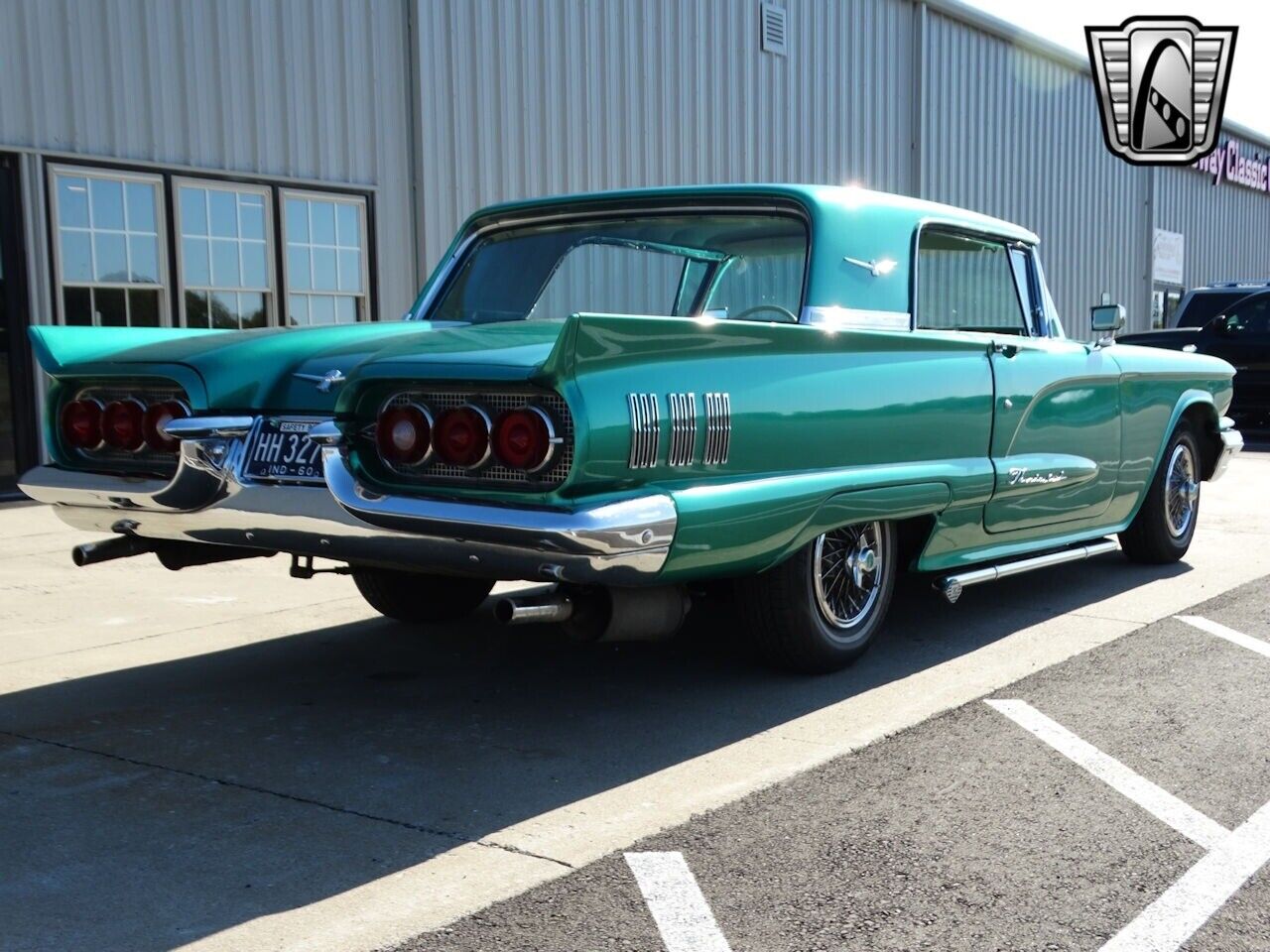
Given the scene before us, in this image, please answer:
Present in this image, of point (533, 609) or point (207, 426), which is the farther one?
point (207, 426)

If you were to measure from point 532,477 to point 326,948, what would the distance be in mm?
1315

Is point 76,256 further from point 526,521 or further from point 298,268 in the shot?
point 526,521

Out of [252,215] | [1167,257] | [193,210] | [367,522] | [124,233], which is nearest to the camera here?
[367,522]

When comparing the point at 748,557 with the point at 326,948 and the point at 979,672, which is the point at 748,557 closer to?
the point at 979,672

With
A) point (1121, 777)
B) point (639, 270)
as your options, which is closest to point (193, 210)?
point (639, 270)

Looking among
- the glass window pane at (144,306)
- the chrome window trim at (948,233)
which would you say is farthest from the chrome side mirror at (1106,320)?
the glass window pane at (144,306)

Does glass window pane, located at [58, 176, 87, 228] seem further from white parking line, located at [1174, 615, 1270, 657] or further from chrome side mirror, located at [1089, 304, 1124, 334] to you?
white parking line, located at [1174, 615, 1270, 657]

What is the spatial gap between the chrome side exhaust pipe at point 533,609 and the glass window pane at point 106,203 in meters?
A: 7.60

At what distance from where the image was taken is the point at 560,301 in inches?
199

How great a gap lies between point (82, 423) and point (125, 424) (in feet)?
0.70

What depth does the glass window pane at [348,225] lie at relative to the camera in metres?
11.5

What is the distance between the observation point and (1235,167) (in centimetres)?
2870

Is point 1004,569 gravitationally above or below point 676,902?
above

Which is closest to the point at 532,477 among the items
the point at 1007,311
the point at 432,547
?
the point at 432,547
